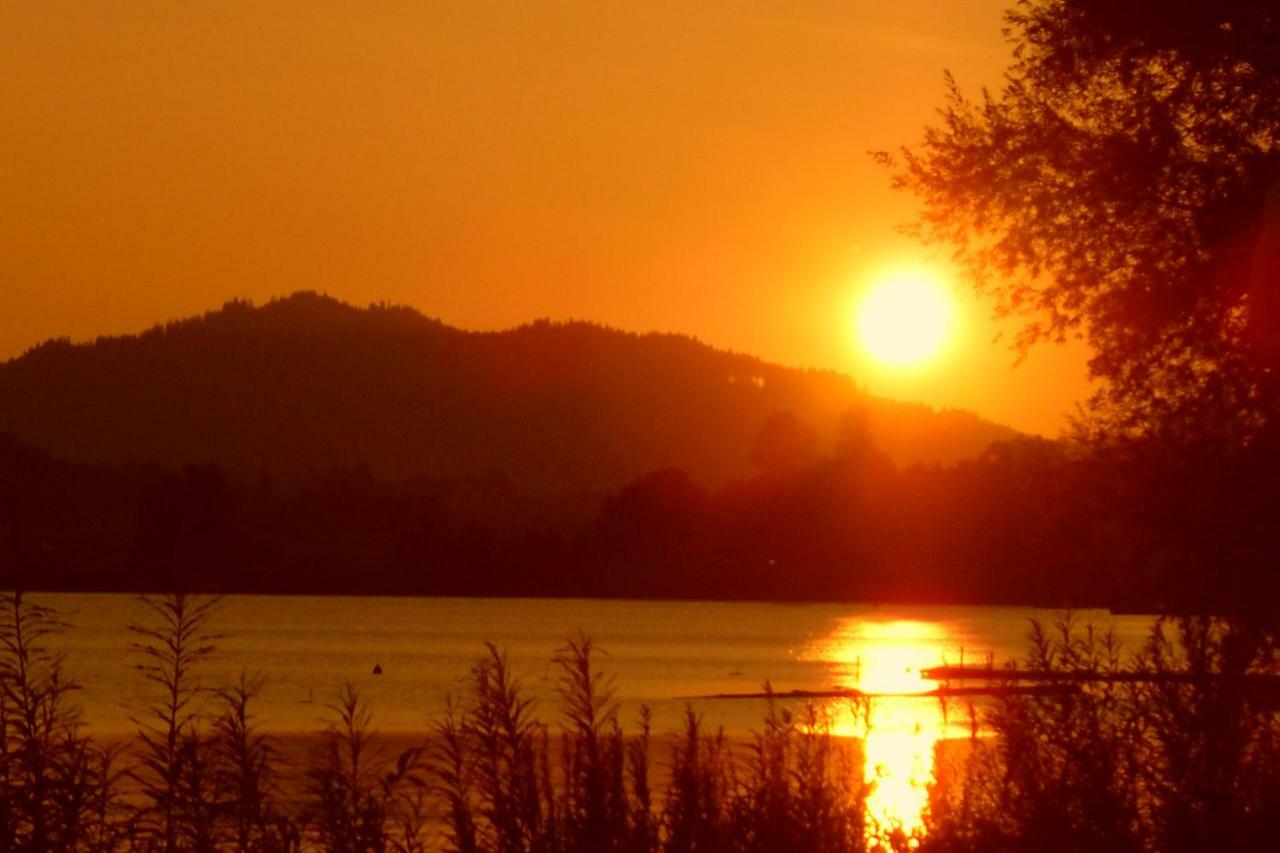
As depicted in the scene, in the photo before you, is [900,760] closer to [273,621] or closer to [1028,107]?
[1028,107]

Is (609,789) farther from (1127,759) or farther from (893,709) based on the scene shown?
(893,709)

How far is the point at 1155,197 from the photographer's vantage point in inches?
605

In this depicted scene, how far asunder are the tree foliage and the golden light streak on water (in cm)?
394

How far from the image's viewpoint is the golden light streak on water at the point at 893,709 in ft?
43.2

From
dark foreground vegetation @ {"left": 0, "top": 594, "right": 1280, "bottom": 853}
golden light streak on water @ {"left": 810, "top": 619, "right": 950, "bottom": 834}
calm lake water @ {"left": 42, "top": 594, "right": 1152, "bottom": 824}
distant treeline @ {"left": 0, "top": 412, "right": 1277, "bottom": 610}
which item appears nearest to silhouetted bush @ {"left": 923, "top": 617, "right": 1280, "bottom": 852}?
dark foreground vegetation @ {"left": 0, "top": 594, "right": 1280, "bottom": 853}

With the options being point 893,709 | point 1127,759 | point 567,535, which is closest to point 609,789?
point 1127,759

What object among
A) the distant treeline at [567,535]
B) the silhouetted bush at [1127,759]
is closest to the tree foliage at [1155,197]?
the silhouetted bush at [1127,759]

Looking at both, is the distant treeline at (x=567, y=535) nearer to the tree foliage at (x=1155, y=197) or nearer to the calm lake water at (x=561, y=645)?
the calm lake water at (x=561, y=645)

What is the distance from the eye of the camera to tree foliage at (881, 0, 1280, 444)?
14.9 meters

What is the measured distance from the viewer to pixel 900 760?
3322 centimetres

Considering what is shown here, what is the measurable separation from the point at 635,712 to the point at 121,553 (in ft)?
373

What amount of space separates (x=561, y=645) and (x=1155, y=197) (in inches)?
3732

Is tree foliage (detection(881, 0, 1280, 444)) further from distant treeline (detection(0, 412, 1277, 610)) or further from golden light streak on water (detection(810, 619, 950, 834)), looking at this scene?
distant treeline (detection(0, 412, 1277, 610))

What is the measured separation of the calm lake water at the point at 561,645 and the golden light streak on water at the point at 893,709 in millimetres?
129
